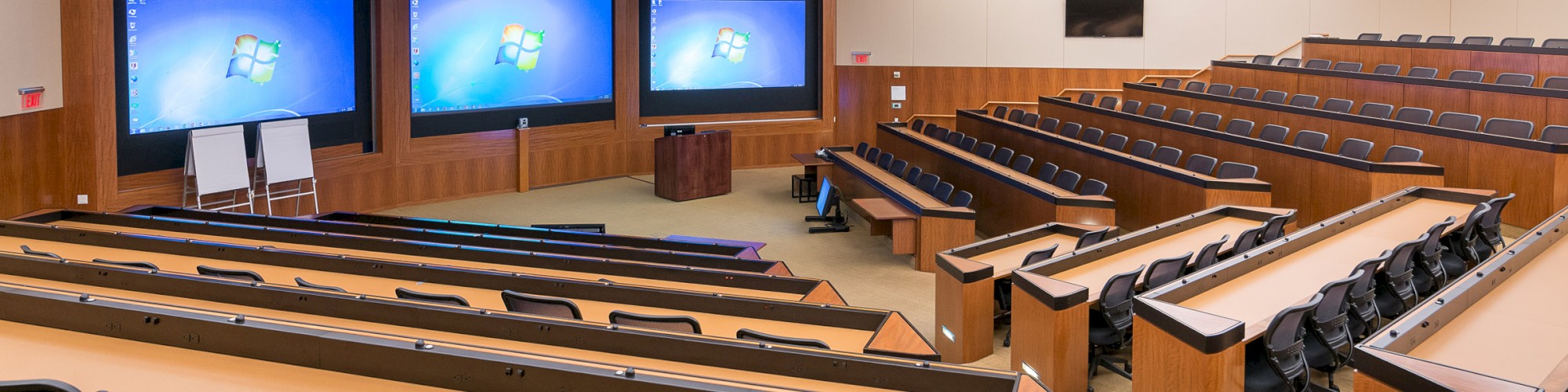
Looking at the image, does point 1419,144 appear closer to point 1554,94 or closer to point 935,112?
point 1554,94

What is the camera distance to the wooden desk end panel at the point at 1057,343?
17.4ft

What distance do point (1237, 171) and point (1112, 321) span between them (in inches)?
163

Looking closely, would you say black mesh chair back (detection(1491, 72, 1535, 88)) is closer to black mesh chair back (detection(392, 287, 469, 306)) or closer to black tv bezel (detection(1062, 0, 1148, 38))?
black tv bezel (detection(1062, 0, 1148, 38))

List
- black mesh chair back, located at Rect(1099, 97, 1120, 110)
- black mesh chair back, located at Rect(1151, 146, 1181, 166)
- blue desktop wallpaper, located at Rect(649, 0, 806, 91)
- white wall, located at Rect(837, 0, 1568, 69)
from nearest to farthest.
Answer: black mesh chair back, located at Rect(1151, 146, 1181, 166) < black mesh chair back, located at Rect(1099, 97, 1120, 110) < blue desktop wallpaper, located at Rect(649, 0, 806, 91) < white wall, located at Rect(837, 0, 1568, 69)

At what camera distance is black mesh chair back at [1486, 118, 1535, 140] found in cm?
878

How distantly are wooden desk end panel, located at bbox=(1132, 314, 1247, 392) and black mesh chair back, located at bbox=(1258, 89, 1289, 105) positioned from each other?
7899mm

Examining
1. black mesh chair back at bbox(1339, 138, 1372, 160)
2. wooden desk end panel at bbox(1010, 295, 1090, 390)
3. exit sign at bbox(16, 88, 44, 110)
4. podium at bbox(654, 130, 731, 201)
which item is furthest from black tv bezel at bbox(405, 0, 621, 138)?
wooden desk end panel at bbox(1010, 295, 1090, 390)

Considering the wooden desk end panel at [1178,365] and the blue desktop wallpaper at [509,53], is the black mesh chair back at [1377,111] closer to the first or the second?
the wooden desk end panel at [1178,365]

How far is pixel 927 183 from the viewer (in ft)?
32.5

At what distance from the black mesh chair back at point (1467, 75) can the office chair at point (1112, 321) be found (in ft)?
23.8

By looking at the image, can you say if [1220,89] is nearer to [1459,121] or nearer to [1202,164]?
[1459,121]

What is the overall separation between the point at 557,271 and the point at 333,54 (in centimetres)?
656

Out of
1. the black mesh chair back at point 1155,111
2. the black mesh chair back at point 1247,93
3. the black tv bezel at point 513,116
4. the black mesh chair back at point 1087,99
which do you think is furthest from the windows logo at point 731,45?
the black mesh chair back at point 1247,93

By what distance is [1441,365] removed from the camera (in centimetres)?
352
